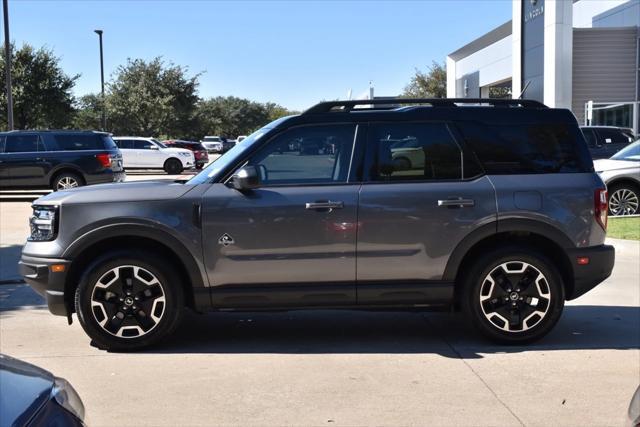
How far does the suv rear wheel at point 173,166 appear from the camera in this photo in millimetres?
30337

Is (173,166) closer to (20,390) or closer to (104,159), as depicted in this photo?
(104,159)

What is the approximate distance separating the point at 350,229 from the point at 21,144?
15.6 metres

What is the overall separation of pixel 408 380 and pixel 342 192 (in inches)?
61.1

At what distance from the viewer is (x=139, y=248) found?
5664 mm

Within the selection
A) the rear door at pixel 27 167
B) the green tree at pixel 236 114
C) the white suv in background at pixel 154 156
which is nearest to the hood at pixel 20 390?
the rear door at pixel 27 167

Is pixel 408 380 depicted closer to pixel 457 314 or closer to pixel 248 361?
pixel 248 361

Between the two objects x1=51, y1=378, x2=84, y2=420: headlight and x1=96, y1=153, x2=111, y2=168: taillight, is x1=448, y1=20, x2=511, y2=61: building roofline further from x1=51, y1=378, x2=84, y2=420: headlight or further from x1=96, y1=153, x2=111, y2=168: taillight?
x1=51, y1=378, x2=84, y2=420: headlight

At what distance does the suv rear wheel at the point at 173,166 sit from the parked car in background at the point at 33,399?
92.8 feet

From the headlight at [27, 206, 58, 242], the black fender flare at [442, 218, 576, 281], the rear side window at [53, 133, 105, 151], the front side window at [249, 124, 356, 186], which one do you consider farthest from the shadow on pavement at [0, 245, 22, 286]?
the rear side window at [53, 133, 105, 151]

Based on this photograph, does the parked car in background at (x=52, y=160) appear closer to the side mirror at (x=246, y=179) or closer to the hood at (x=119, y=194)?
the hood at (x=119, y=194)

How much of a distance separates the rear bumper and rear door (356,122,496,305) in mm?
808

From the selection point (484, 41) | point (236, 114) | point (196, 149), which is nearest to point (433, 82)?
point (484, 41)

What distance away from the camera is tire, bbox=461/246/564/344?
5.71 m

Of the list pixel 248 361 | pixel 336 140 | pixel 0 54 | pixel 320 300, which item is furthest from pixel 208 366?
pixel 0 54
